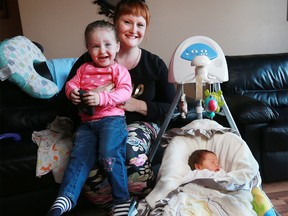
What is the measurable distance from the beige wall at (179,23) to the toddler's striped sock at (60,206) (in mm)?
2094

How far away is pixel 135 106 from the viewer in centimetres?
151

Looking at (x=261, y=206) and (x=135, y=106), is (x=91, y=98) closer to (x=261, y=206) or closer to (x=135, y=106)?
(x=135, y=106)

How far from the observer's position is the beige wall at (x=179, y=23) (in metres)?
2.87

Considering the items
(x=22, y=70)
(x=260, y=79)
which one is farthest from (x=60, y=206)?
(x=260, y=79)

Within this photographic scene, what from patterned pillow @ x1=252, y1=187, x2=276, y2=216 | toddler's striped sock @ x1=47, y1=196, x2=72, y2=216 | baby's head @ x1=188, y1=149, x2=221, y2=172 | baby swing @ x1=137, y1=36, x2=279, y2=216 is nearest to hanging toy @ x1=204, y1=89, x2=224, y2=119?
baby swing @ x1=137, y1=36, x2=279, y2=216

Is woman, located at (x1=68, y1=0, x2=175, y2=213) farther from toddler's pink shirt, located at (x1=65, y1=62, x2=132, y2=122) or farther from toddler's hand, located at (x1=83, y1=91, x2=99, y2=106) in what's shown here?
toddler's hand, located at (x1=83, y1=91, x2=99, y2=106)

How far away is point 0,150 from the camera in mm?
1651

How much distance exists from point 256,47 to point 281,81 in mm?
683

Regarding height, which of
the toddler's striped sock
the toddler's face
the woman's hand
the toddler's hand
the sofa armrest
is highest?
the toddler's face

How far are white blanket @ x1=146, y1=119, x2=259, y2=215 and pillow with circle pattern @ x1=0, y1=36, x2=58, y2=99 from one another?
1078 millimetres

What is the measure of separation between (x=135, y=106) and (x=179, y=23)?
1782 mm

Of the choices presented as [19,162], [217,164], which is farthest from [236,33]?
[19,162]

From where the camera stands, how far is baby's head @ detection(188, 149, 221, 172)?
1230 millimetres

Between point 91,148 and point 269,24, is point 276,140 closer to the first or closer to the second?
point 91,148
